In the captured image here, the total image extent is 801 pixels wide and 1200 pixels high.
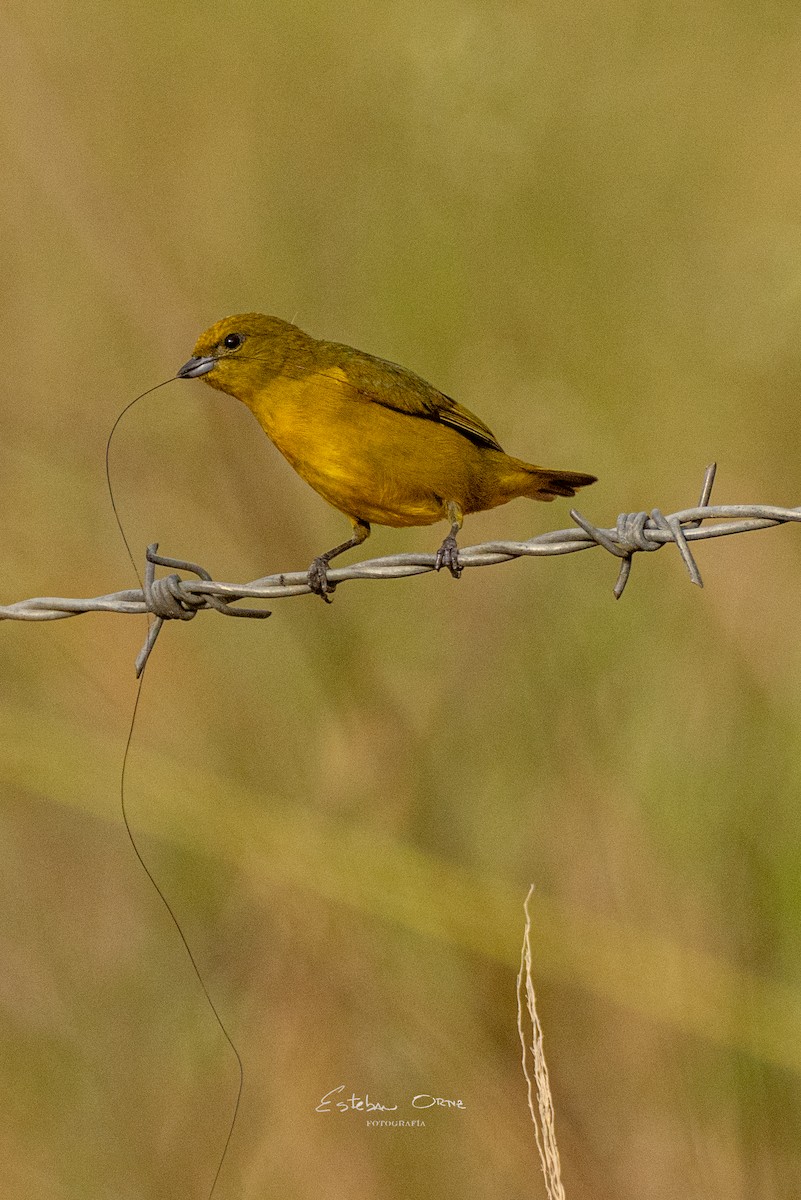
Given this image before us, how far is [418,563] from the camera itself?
326cm

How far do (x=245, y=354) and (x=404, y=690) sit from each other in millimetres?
1509

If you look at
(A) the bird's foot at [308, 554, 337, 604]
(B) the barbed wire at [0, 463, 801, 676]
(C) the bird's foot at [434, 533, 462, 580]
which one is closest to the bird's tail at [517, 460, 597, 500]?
(C) the bird's foot at [434, 533, 462, 580]

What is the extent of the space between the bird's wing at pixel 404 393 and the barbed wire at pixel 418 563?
3.47 feet

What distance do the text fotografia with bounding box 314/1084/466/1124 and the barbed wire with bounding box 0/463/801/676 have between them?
6.59ft

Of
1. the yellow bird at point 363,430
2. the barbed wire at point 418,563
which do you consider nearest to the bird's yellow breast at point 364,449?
the yellow bird at point 363,430

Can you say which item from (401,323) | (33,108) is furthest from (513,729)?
(33,108)

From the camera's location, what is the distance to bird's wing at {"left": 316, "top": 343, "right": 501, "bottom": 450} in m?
4.34

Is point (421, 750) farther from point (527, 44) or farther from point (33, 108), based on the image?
point (33, 108)

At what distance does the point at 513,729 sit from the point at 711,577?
942 mm

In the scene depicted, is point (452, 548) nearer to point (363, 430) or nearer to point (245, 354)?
point (363, 430)

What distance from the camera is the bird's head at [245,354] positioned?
172 inches

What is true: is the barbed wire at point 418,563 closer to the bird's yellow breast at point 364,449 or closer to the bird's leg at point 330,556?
the bird's leg at point 330,556
